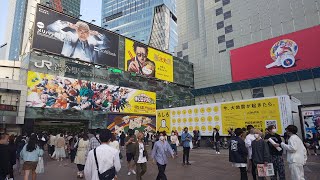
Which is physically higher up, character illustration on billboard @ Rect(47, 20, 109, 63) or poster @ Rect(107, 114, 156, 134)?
character illustration on billboard @ Rect(47, 20, 109, 63)

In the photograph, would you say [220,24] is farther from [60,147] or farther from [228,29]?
[60,147]

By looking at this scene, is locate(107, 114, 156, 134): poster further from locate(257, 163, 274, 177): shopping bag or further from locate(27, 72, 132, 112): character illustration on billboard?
locate(257, 163, 274, 177): shopping bag

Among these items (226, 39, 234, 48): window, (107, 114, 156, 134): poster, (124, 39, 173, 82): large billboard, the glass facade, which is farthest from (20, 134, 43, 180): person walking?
the glass facade

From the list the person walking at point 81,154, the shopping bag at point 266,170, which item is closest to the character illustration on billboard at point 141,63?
the person walking at point 81,154

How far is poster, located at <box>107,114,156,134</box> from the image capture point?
35375 millimetres

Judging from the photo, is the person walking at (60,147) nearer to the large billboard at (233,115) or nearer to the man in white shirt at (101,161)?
the man in white shirt at (101,161)

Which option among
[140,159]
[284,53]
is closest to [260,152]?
[140,159]

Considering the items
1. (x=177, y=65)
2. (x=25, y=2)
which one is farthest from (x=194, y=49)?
(x=25, y=2)

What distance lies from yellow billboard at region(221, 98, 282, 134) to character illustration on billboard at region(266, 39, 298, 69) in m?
18.4

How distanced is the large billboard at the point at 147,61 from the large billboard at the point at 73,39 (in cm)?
276

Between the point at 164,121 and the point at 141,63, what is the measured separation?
51.1ft

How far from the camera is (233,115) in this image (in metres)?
22.1

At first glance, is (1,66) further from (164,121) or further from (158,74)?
(164,121)

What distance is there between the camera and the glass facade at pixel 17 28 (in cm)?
13712
